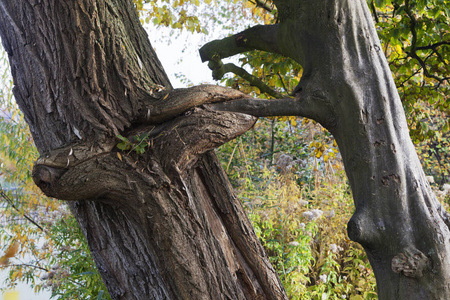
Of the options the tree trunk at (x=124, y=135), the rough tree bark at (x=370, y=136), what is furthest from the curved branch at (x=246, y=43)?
the tree trunk at (x=124, y=135)

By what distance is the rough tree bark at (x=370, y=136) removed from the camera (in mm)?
1569

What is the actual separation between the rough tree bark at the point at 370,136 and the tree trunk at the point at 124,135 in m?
0.29

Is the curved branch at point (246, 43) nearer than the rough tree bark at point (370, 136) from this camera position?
No

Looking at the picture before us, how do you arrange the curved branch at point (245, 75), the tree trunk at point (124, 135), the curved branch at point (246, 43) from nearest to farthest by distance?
the tree trunk at point (124, 135) < the curved branch at point (246, 43) < the curved branch at point (245, 75)

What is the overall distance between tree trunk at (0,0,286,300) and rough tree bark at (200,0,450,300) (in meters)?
0.29

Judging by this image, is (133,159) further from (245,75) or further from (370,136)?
(245,75)

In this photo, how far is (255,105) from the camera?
6.06 ft

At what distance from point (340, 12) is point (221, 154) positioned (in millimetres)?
4650

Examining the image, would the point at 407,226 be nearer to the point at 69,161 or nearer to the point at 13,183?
the point at 69,161

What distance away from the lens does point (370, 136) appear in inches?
66.8

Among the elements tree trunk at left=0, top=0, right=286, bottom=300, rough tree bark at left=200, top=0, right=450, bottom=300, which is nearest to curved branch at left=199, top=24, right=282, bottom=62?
rough tree bark at left=200, top=0, right=450, bottom=300

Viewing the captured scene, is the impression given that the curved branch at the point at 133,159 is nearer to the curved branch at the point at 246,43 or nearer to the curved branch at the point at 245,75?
the curved branch at the point at 246,43

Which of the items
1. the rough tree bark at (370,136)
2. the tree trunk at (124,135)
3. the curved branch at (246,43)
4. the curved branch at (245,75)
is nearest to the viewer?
the rough tree bark at (370,136)

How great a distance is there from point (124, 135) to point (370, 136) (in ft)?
3.44
